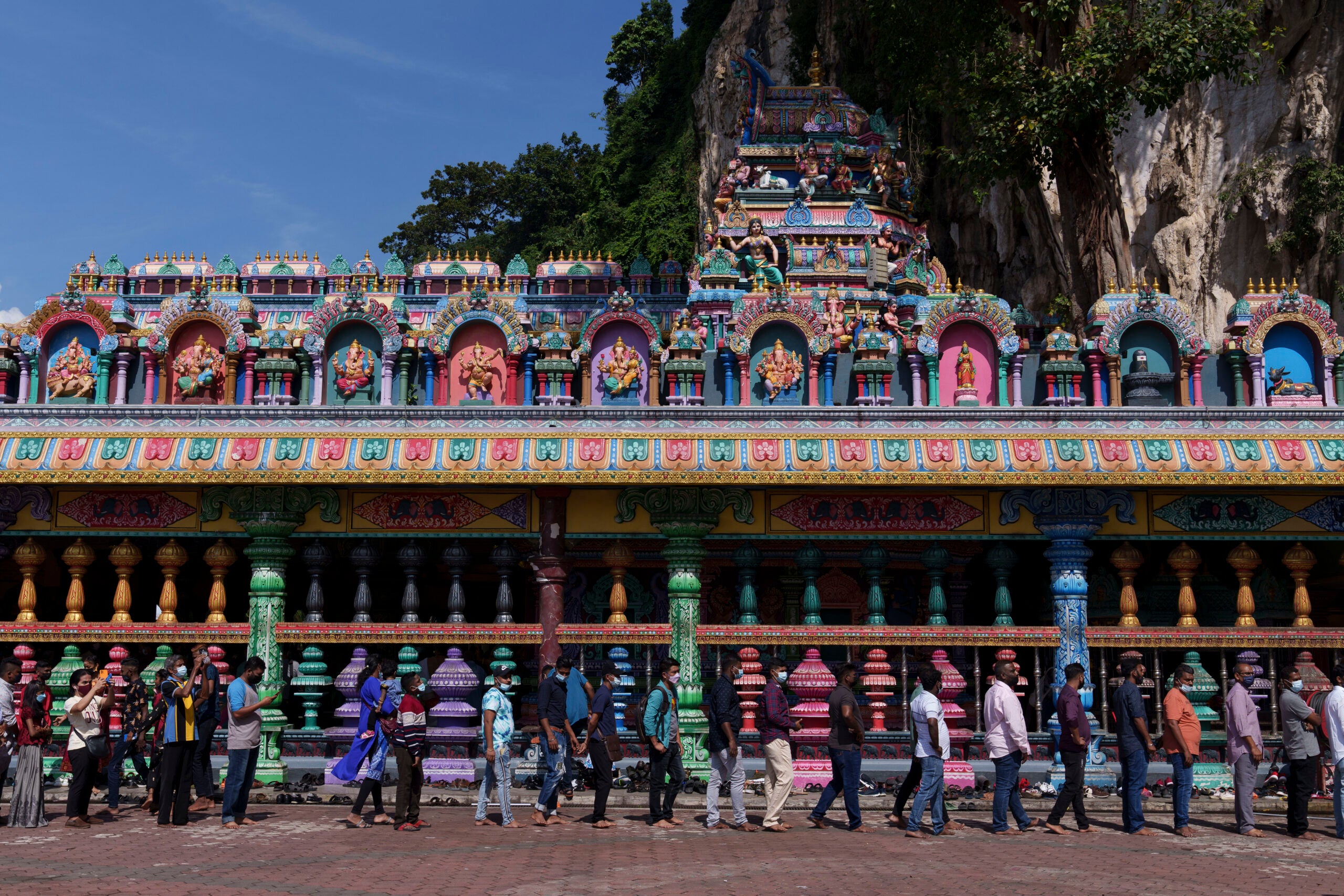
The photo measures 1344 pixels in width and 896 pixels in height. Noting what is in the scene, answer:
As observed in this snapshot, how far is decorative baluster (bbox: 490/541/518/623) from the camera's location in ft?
42.5

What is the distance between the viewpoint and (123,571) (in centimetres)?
1320

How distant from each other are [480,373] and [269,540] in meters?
3.04

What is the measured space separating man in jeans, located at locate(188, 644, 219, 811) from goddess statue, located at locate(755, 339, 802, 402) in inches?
266

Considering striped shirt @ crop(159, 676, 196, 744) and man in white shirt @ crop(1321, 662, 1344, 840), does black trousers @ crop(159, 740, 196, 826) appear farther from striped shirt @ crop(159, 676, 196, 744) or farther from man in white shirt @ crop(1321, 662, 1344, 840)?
man in white shirt @ crop(1321, 662, 1344, 840)

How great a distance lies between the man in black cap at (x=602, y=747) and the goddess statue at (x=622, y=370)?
442 cm

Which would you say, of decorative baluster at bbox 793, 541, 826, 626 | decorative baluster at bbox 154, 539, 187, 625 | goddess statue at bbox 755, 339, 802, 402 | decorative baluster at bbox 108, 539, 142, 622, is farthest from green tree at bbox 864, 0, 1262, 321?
decorative baluster at bbox 108, 539, 142, 622

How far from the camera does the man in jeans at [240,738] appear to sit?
33.0 feet

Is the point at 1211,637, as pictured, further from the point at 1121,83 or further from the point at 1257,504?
the point at 1121,83

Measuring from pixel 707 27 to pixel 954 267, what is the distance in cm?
2115

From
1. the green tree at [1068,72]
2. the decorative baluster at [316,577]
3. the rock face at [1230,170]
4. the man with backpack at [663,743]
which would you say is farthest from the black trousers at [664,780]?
the rock face at [1230,170]

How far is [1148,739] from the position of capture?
9922 mm

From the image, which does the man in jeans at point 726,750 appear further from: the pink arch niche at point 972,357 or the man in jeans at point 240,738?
the pink arch niche at point 972,357

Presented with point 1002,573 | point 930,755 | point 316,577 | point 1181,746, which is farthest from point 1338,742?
point 316,577

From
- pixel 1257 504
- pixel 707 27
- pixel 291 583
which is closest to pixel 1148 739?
pixel 1257 504
